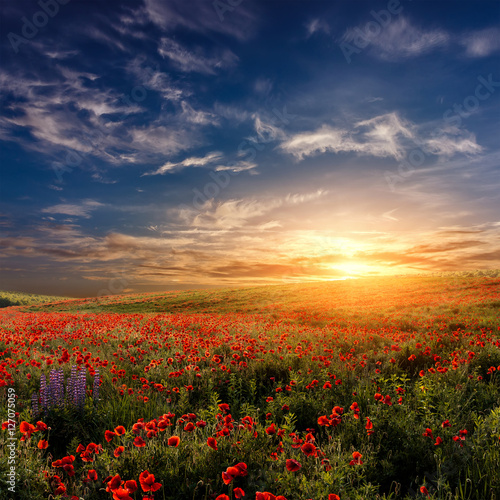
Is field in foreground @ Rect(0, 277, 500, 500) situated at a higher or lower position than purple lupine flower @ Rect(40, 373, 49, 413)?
lower

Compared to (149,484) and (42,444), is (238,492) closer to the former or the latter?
(149,484)

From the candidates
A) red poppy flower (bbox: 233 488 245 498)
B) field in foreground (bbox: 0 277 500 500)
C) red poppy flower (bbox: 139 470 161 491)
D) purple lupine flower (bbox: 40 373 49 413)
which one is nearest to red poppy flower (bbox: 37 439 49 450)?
field in foreground (bbox: 0 277 500 500)

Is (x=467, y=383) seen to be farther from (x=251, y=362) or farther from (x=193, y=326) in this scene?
(x=193, y=326)

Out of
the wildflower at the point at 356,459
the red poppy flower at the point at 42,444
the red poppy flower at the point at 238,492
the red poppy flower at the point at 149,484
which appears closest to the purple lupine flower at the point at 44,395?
the red poppy flower at the point at 42,444

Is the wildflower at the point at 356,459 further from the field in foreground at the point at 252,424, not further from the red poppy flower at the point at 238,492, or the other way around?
the red poppy flower at the point at 238,492

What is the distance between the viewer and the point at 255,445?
142 inches

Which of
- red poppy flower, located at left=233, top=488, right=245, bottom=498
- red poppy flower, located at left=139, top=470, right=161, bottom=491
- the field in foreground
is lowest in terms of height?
the field in foreground

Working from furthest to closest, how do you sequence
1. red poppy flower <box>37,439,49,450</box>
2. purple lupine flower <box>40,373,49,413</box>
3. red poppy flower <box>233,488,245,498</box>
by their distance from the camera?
purple lupine flower <box>40,373,49,413</box>, red poppy flower <box>37,439,49,450</box>, red poppy flower <box>233,488,245,498</box>

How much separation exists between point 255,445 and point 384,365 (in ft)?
16.5

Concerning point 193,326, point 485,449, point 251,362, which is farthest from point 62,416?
point 193,326

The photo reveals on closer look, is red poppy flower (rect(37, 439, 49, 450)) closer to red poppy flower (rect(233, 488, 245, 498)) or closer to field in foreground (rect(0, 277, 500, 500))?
field in foreground (rect(0, 277, 500, 500))

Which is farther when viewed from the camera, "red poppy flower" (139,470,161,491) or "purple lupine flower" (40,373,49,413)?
"purple lupine flower" (40,373,49,413)

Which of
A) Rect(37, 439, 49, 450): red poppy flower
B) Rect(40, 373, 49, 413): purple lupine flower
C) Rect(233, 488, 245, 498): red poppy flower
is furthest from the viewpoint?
Rect(40, 373, 49, 413): purple lupine flower

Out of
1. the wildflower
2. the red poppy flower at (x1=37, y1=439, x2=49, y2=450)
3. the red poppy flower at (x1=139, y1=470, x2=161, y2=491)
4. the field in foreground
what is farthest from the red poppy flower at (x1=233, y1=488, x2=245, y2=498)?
the red poppy flower at (x1=37, y1=439, x2=49, y2=450)
